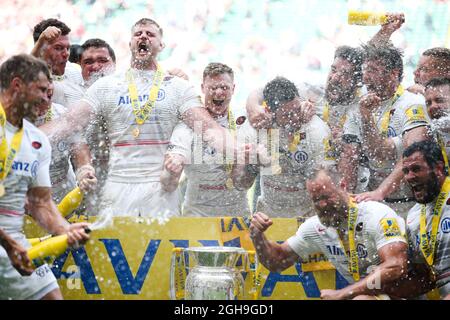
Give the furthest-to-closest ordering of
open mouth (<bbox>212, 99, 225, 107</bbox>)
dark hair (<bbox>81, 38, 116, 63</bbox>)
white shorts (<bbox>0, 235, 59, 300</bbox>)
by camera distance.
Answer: dark hair (<bbox>81, 38, 116, 63</bbox>), open mouth (<bbox>212, 99, 225, 107</bbox>), white shorts (<bbox>0, 235, 59, 300</bbox>)

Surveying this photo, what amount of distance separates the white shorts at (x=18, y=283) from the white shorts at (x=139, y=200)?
784mm

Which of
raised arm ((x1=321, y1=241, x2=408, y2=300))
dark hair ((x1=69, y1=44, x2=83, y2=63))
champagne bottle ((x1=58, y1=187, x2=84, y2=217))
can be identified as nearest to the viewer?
raised arm ((x1=321, y1=241, x2=408, y2=300))

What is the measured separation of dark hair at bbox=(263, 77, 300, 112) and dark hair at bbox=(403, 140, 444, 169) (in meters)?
0.84

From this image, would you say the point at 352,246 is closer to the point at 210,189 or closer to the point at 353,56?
the point at 210,189

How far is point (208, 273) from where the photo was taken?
4.66 metres

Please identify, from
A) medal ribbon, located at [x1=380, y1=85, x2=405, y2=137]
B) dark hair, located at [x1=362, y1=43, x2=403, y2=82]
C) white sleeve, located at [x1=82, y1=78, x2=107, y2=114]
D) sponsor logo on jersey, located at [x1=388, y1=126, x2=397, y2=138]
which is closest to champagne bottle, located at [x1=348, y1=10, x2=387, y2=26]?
dark hair, located at [x1=362, y1=43, x2=403, y2=82]

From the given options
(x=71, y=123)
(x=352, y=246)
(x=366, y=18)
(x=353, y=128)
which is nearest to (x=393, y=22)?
(x=366, y=18)

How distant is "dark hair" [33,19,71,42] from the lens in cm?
508

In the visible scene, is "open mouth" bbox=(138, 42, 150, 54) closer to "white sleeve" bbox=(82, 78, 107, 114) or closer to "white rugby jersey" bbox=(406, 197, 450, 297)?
"white sleeve" bbox=(82, 78, 107, 114)

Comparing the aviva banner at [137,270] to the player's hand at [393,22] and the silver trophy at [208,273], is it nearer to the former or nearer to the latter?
the silver trophy at [208,273]

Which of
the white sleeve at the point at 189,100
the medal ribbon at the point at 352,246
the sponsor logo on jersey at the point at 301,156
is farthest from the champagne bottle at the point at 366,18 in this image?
the medal ribbon at the point at 352,246
